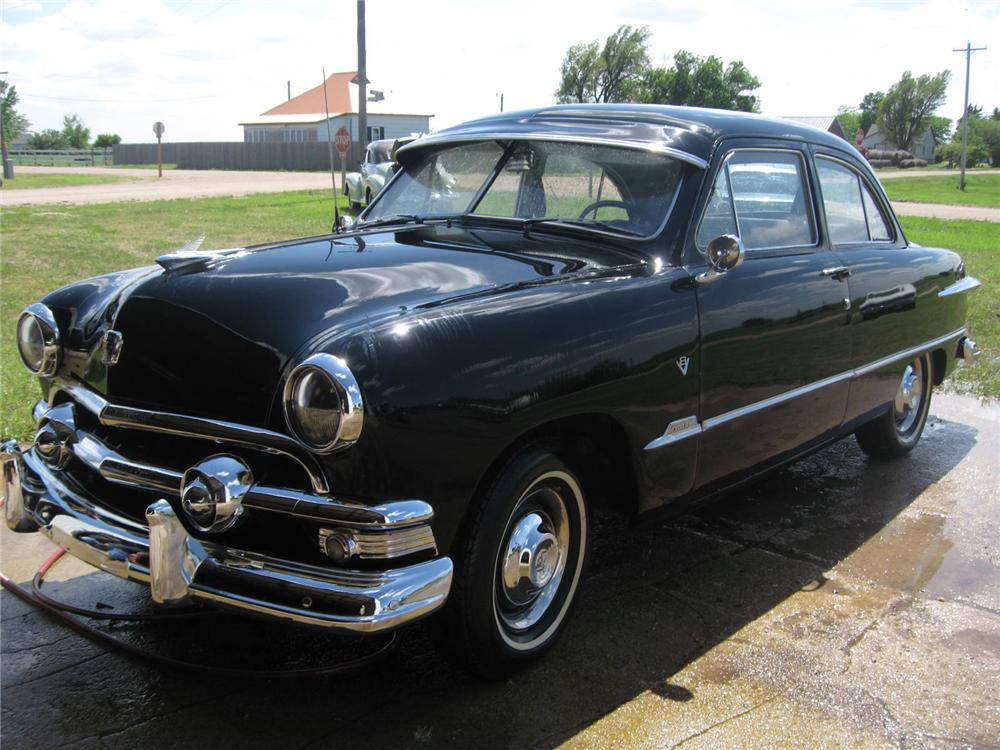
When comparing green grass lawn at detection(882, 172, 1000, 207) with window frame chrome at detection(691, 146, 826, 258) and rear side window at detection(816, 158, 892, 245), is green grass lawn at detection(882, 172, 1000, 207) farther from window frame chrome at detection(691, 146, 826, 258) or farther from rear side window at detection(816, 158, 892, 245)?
window frame chrome at detection(691, 146, 826, 258)

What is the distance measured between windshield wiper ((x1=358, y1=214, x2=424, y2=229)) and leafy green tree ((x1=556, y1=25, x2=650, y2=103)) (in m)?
82.0

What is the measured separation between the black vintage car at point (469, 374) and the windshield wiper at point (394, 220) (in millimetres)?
25

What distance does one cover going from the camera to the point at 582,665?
3.08 m

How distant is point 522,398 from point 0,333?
6001 millimetres

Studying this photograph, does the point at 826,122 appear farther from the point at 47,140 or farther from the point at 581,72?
the point at 47,140

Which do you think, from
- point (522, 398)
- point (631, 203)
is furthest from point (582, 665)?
point (631, 203)

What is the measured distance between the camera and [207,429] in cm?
259

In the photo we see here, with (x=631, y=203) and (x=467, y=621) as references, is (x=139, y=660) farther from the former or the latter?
(x=631, y=203)

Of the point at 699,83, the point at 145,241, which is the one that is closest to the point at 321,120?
the point at 699,83

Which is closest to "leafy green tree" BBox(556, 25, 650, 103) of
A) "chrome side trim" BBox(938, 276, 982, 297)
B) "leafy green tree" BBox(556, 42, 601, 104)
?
"leafy green tree" BBox(556, 42, 601, 104)

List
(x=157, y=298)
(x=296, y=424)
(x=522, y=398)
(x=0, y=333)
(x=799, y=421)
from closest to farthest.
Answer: (x=296, y=424), (x=522, y=398), (x=157, y=298), (x=799, y=421), (x=0, y=333)

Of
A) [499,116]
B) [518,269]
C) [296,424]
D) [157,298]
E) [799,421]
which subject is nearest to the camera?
[296,424]

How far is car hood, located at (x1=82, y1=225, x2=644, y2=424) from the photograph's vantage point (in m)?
2.60

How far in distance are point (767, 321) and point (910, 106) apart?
10370 centimetres
